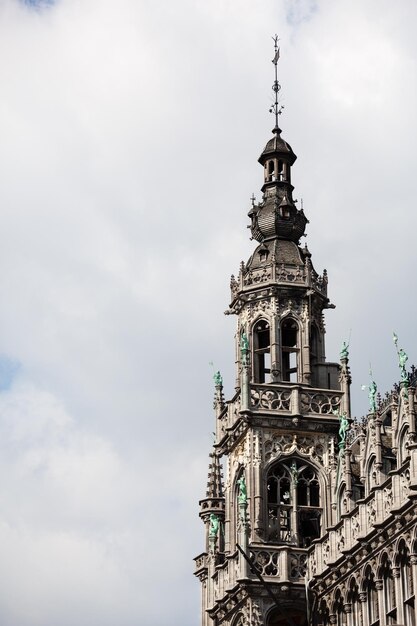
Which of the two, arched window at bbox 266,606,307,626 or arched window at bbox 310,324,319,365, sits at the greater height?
arched window at bbox 310,324,319,365

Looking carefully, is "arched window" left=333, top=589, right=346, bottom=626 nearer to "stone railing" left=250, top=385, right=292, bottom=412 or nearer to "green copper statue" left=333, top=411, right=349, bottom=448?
"green copper statue" left=333, top=411, right=349, bottom=448

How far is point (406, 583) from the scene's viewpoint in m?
60.9

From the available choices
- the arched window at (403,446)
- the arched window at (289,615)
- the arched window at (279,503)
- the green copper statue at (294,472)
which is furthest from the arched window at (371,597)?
the green copper statue at (294,472)

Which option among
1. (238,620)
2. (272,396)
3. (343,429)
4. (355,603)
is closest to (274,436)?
(272,396)

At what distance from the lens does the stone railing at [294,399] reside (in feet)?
246

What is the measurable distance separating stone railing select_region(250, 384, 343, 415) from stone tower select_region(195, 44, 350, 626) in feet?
0.15

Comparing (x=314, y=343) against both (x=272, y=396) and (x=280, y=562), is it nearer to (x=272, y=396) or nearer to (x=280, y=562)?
(x=272, y=396)

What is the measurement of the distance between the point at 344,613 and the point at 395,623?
5414mm

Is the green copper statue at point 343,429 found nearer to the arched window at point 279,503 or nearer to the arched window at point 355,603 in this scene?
the arched window at point 279,503

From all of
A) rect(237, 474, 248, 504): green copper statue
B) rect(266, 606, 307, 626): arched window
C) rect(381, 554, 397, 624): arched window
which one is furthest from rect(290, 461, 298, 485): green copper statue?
rect(381, 554, 397, 624): arched window

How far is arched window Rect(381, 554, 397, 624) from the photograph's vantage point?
203ft

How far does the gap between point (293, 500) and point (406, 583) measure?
1319 centimetres

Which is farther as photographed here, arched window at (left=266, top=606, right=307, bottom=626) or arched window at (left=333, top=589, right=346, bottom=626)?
arched window at (left=266, top=606, right=307, bottom=626)

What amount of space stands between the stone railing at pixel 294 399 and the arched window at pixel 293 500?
2435 millimetres
